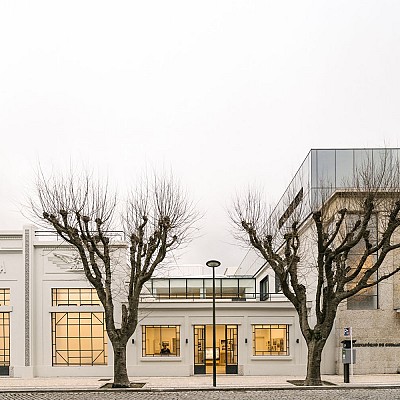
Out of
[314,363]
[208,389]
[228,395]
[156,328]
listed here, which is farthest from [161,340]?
[228,395]

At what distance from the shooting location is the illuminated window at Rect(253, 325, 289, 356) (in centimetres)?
3008

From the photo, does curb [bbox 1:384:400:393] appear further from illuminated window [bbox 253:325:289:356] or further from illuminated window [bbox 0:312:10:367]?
illuminated window [bbox 253:325:289:356]

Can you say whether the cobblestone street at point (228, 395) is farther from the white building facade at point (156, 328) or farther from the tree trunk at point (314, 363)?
the white building facade at point (156, 328)

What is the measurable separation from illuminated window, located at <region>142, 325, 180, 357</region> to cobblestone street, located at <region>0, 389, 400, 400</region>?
280 inches

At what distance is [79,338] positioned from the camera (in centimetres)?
3008

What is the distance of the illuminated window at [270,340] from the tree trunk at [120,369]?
729 centimetres

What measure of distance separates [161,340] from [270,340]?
4.67m

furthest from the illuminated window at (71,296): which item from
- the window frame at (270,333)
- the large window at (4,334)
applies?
the window frame at (270,333)

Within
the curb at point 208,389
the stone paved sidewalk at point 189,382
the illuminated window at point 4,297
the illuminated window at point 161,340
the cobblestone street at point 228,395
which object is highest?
the illuminated window at point 4,297

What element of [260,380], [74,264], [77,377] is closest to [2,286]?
[74,264]

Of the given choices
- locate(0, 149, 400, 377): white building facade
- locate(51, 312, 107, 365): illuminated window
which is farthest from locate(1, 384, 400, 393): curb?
locate(51, 312, 107, 365): illuminated window

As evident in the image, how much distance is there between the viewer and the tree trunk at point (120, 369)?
2453 centimetres

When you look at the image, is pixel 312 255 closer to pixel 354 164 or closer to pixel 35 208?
pixel 354 164

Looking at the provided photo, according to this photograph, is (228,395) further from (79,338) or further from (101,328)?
(79,338)
